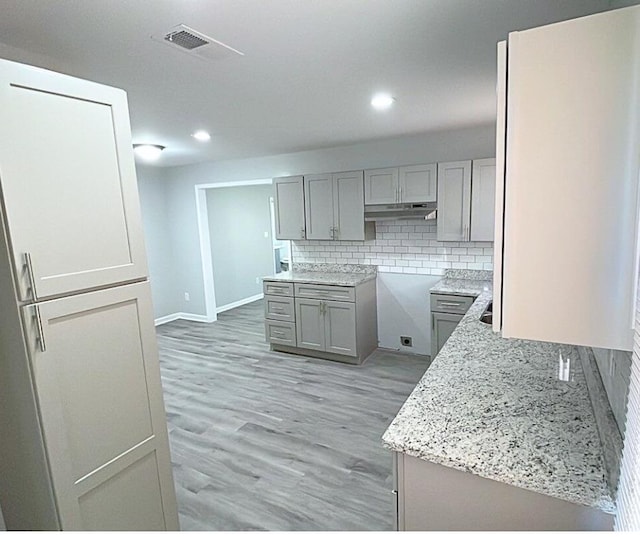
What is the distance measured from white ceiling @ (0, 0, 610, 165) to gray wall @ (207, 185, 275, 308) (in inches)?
146

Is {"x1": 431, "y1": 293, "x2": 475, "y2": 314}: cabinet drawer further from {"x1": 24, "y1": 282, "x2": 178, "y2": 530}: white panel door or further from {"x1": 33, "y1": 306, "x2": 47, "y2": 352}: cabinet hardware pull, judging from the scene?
{"x1": 33, "y1": 306, "x2": 47, "y2": 352}: cabinet hardware pull

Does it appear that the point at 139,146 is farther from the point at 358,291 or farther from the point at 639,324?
the point at 639,324

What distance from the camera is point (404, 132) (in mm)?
3994

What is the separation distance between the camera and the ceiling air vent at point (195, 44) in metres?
1.59

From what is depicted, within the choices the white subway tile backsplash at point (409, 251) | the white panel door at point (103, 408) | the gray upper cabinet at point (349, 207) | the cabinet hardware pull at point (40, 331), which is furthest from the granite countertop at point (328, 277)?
the cabinet hardware pull at point (40, 331)

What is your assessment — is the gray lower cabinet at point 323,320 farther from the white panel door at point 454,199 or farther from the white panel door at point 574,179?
the white panel door at point 574,179

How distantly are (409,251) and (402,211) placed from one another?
634mm

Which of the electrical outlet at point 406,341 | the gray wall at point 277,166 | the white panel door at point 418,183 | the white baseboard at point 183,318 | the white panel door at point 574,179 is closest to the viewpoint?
the white panel door at point 574,179

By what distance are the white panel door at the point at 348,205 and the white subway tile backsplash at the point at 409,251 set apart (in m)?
0.39

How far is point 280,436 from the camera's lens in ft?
9.89

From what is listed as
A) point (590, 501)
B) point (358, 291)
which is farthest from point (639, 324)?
point (358, 291)

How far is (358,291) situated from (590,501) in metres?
3.32

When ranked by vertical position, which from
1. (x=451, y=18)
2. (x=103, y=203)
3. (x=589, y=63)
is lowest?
(x=103, y=203)

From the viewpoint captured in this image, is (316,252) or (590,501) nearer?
(590,501)
